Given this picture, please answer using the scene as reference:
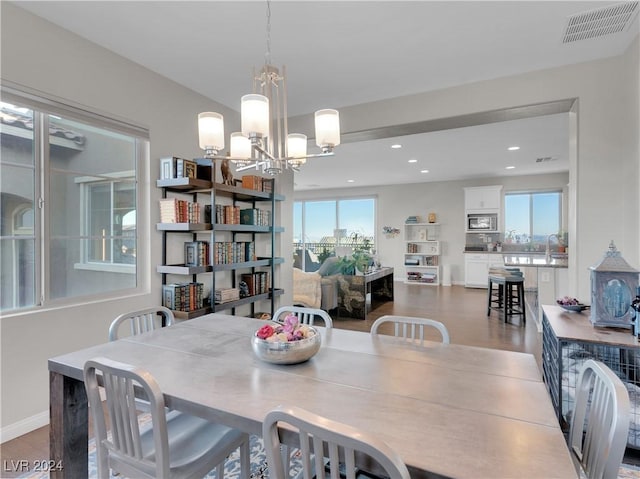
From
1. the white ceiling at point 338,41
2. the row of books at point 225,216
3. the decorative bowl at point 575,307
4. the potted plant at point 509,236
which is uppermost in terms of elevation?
the white ceiling at point 338,41

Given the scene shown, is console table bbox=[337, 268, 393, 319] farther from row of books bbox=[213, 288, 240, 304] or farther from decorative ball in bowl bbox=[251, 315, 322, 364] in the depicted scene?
decorative ball in bowl bbox=[251, 315, 322, 364]

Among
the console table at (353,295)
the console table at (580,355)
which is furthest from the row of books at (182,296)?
the console table at (580,355)

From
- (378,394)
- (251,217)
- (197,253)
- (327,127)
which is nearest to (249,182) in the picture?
(251,217)

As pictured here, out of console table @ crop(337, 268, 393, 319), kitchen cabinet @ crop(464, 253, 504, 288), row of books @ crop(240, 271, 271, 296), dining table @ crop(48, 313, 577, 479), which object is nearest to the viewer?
dining table @ crop(48, 313, 577, 479)

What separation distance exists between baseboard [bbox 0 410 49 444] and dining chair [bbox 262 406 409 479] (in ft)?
7.48

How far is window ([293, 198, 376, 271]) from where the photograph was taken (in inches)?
404

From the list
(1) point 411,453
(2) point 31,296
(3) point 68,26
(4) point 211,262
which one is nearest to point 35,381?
(2) point 31,296

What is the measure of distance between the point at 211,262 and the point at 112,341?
1.35 meters

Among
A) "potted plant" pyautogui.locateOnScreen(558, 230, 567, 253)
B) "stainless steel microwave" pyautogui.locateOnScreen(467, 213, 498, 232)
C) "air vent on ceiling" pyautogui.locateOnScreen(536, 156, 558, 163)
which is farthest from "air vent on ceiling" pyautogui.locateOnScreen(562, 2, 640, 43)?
"stainless steel microwave" pyautogui.locateOnScreen(467, 213, 498, 232)

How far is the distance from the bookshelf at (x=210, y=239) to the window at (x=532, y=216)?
22.6ft

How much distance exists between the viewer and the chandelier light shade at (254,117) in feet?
5.17

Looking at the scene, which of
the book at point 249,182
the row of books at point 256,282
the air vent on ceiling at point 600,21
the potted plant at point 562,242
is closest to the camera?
the air vent on ceiling at point 600,21

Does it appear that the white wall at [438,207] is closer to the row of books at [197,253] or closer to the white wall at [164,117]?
the white wall at [164,117]

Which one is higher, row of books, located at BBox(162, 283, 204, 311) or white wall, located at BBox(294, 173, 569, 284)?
white wall, located at BBox(294, 173, 569, 284)
